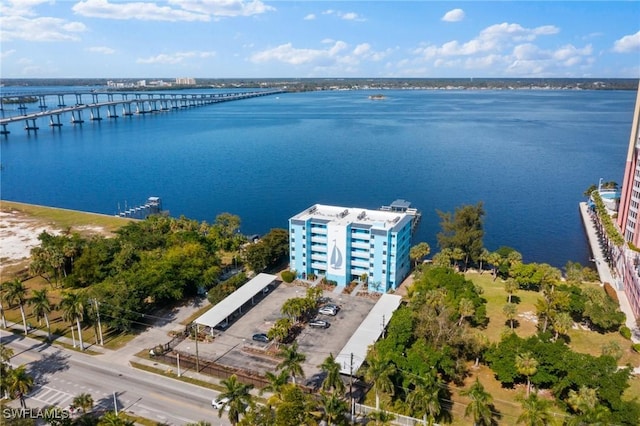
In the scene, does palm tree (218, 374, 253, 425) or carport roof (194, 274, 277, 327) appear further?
carport roof (194, 274, 277, 327)

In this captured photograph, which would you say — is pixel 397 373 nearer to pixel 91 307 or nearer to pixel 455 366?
pixel 455 366

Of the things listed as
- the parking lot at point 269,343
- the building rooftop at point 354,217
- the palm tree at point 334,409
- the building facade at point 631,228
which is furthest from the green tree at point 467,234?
the palm tree at point 334,409

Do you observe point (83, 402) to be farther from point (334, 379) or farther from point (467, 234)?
point (467, 234)

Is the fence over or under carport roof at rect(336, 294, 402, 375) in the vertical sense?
under

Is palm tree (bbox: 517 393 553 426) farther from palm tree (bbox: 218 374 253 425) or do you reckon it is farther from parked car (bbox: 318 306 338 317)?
parked car (bbox: 318 306 338 317)

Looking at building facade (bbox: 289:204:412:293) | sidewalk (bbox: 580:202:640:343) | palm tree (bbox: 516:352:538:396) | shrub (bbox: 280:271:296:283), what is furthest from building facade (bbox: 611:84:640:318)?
shrub (bbox: 280:271:296:283)
